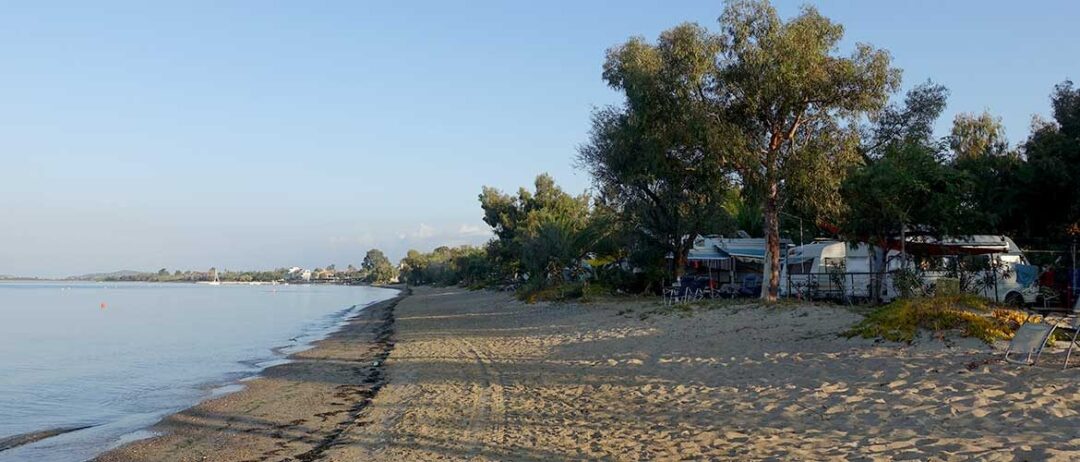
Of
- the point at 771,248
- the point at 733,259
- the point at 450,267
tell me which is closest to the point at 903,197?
the point at 771,248

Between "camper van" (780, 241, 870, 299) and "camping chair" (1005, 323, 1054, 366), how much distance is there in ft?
37.2

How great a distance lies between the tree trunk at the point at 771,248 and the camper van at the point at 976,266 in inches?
117

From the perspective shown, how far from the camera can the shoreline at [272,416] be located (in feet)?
34.9

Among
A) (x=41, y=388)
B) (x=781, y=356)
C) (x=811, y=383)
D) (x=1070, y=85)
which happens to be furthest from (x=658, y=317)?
(x=1070, y=85)

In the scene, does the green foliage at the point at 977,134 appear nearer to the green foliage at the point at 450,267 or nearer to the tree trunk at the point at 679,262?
the tree trunk at the point at 679,262

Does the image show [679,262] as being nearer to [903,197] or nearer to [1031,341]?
[903,197]

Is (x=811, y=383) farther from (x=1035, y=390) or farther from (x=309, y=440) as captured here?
(x=309, y=440)

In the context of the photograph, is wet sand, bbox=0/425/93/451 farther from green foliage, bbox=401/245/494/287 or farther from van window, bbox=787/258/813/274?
green foliage, bbox=401/245/494/287

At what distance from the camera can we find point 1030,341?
9578 millimetres

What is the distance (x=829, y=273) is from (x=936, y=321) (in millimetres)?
10807

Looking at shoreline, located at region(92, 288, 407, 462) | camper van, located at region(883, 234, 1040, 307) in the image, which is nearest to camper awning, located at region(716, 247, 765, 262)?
camper van, located at region(883, 234, 1040, 307)

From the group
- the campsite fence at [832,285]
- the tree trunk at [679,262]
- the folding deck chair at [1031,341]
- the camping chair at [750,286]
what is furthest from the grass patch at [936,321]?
the tree trunk at [679,262]

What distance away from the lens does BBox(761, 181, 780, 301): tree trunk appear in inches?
870

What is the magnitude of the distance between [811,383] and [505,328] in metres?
16.5
